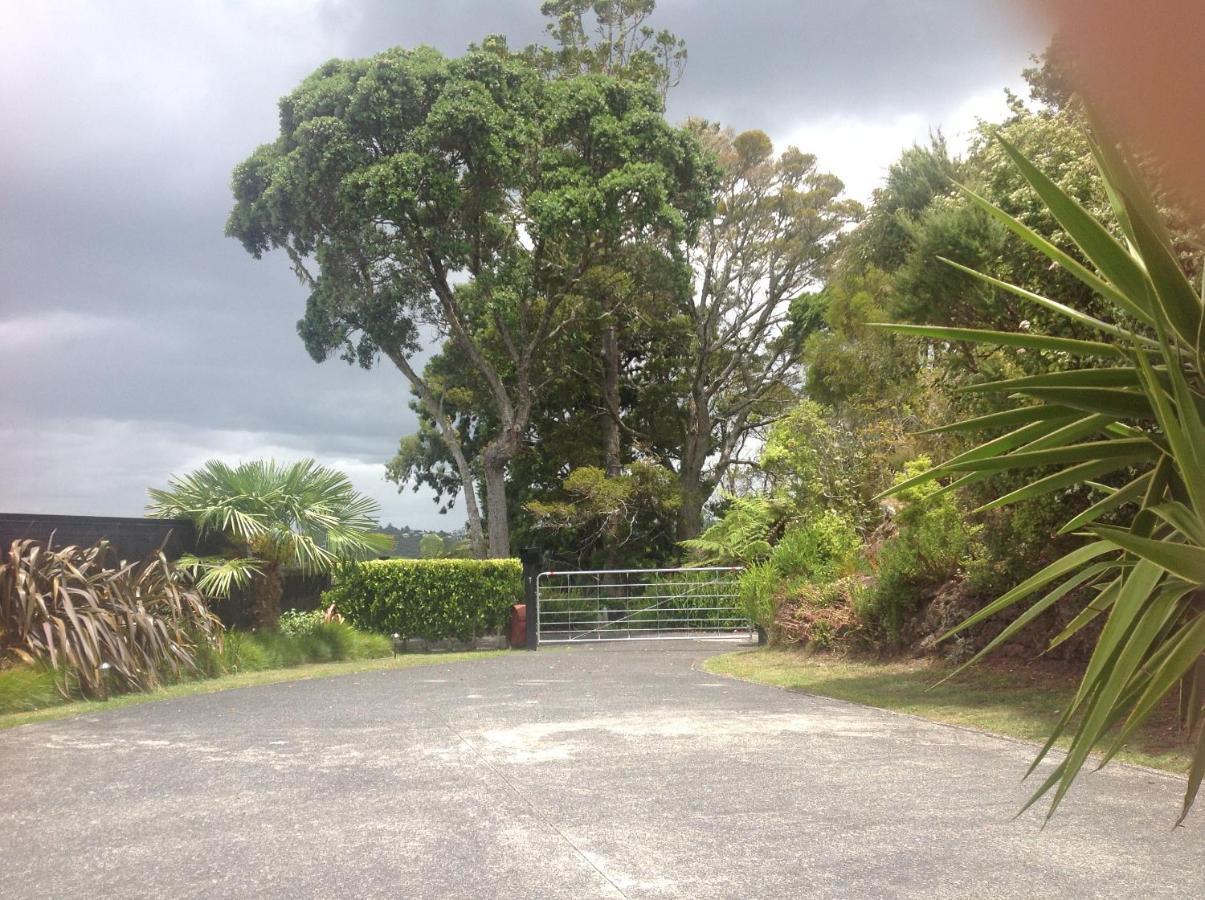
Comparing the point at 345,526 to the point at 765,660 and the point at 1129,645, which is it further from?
the point at 1129,645

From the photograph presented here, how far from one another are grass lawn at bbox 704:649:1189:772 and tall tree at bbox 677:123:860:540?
16960 mm

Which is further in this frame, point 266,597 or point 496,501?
point 496,501

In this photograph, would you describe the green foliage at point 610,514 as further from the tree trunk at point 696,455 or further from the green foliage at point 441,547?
the green foliage at point 441,547

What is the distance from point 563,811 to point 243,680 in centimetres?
865

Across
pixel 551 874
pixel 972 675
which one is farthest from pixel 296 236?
pixel 551 874

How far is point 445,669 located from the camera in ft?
46.0

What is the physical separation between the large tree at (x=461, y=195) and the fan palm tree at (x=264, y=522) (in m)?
8.22

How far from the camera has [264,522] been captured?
49.5 ft

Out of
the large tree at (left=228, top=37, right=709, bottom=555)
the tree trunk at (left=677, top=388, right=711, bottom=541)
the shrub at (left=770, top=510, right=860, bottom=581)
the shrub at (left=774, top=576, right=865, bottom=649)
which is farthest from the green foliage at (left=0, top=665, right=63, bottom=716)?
the tree trunk at (left=677, top=388, right=711, bottom=541)

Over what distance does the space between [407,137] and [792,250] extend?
44.4 ft

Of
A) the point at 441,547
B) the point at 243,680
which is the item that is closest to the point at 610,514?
the point at 441,547

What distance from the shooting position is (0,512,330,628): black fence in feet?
40.7

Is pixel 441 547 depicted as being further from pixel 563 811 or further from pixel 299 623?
pixel 563 811

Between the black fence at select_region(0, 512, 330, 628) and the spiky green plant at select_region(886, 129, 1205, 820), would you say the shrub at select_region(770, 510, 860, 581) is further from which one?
the spiky green plant at select_region(886, 129, 1205, 820)
